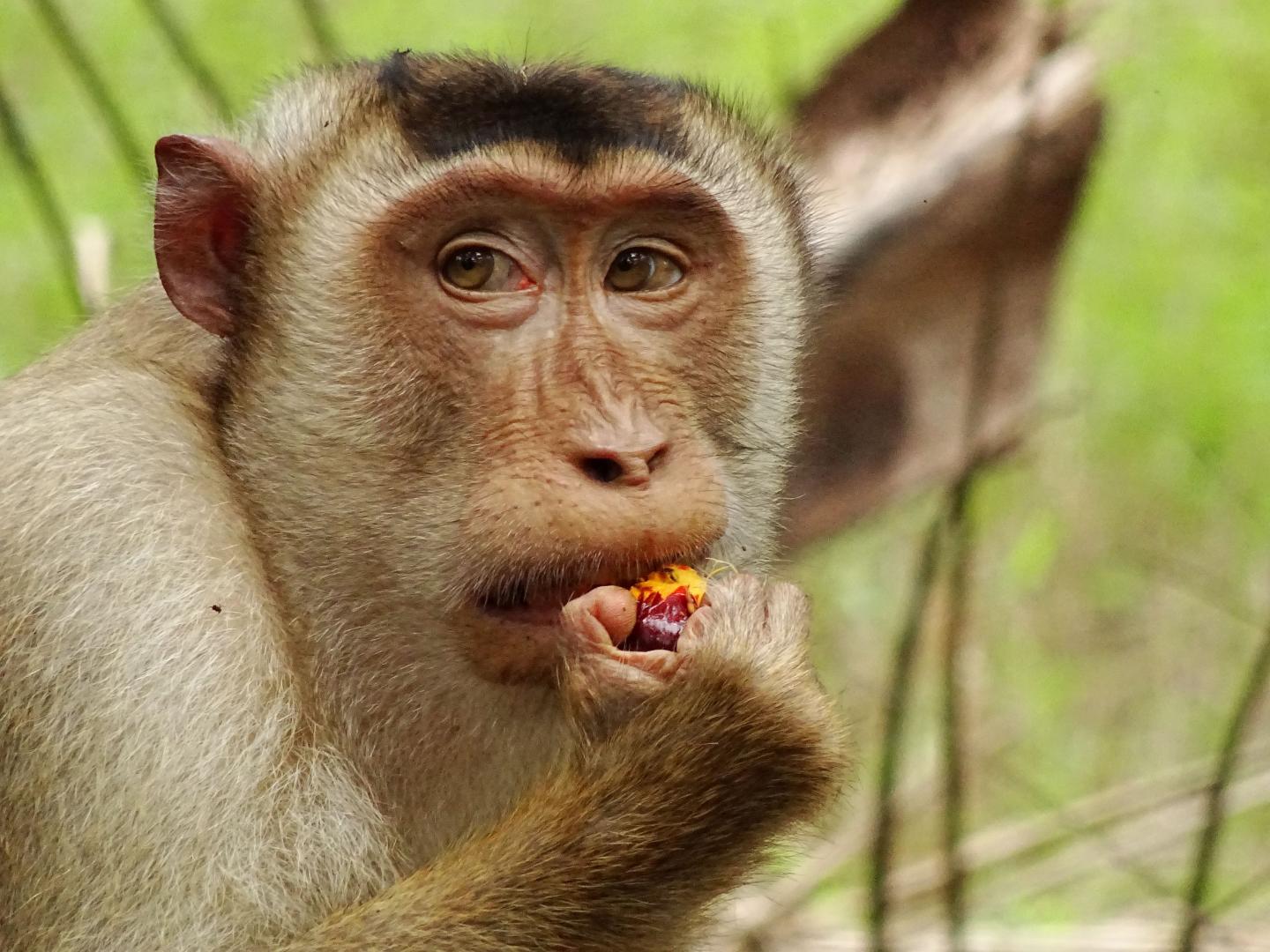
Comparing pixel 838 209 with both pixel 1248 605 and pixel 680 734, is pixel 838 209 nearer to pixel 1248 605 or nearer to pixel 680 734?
pixel 1248 605

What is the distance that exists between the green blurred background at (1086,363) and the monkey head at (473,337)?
141 inches

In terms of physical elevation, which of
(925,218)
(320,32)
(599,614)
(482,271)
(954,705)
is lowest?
(954,705)

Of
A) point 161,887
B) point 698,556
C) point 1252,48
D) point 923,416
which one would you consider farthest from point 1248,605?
point 161,887

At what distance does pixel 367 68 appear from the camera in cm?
363

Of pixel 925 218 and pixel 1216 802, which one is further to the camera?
pixel 925 218

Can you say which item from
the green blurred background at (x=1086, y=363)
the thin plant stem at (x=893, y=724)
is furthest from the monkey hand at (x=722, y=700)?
the green blurred background at (x=1086, y=363)

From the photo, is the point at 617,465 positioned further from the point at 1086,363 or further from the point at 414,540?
the point at 1086,363

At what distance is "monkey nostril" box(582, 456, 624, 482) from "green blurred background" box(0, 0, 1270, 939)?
13.4 feet

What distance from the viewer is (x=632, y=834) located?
111 inches

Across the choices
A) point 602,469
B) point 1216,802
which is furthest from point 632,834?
point 1216,802

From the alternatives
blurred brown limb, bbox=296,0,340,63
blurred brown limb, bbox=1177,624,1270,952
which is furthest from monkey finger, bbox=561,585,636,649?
blurred brown limb, bbox=296,0,340,63

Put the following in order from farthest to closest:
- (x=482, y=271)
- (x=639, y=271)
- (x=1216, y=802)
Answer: (x=1216, y=802)
(x=639, y=271)
(x=482, y=271)

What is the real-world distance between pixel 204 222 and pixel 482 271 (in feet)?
1.89

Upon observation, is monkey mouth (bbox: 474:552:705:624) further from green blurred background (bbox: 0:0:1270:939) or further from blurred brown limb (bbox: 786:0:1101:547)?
green blurred background (bbox: 0:0:1270:939)
